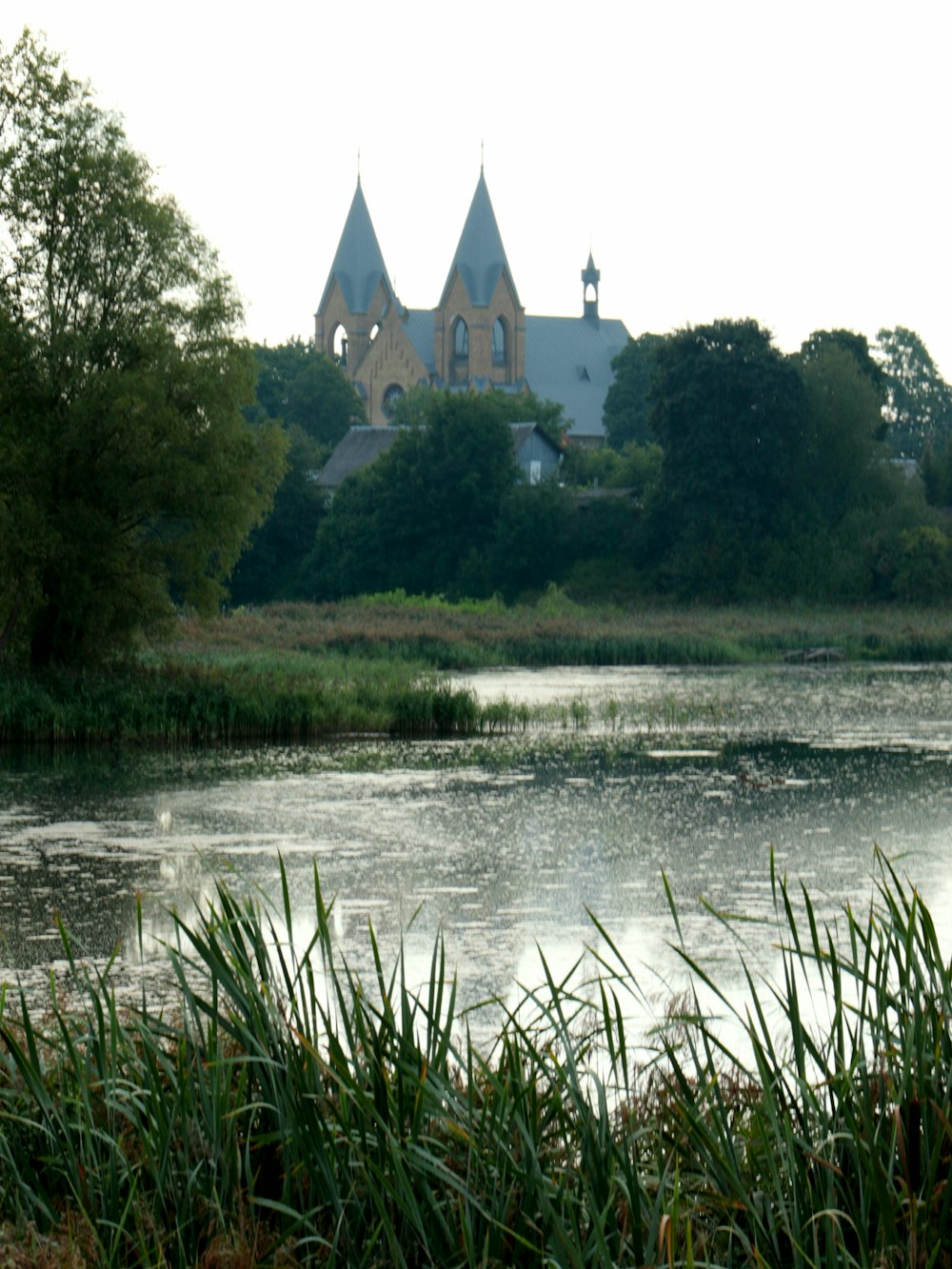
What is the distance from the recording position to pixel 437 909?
35.2 feet

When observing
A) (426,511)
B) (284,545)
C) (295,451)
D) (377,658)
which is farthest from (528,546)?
(377,658)

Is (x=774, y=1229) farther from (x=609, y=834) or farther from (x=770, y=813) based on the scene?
(x=770, y=813)

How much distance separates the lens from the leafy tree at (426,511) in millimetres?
57906

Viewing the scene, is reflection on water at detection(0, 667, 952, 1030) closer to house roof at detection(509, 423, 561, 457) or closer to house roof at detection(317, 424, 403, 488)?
house roof at detection(509, 423, 561, 457)

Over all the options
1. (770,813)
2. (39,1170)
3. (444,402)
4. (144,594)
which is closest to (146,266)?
(144,594)

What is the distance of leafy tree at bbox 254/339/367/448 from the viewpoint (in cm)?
8144

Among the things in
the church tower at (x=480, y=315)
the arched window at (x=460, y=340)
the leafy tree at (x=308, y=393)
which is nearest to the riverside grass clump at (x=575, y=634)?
the leafy tree at (x=308, y=393)

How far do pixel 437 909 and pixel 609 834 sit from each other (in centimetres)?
346

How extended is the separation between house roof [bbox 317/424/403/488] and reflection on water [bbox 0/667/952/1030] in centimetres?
4820

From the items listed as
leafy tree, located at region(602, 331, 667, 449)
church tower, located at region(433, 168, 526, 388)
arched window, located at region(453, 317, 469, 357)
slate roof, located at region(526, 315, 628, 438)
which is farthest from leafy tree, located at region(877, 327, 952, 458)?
arched window, located at region(453, 317, 469, 357)

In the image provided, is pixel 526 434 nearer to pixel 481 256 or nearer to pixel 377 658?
pixel 481 256

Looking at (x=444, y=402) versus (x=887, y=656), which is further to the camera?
(x=444, y=402)

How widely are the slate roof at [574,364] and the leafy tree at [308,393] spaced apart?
588 inches

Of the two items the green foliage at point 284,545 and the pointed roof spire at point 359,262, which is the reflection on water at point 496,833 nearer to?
the green foliage at point 284,545
